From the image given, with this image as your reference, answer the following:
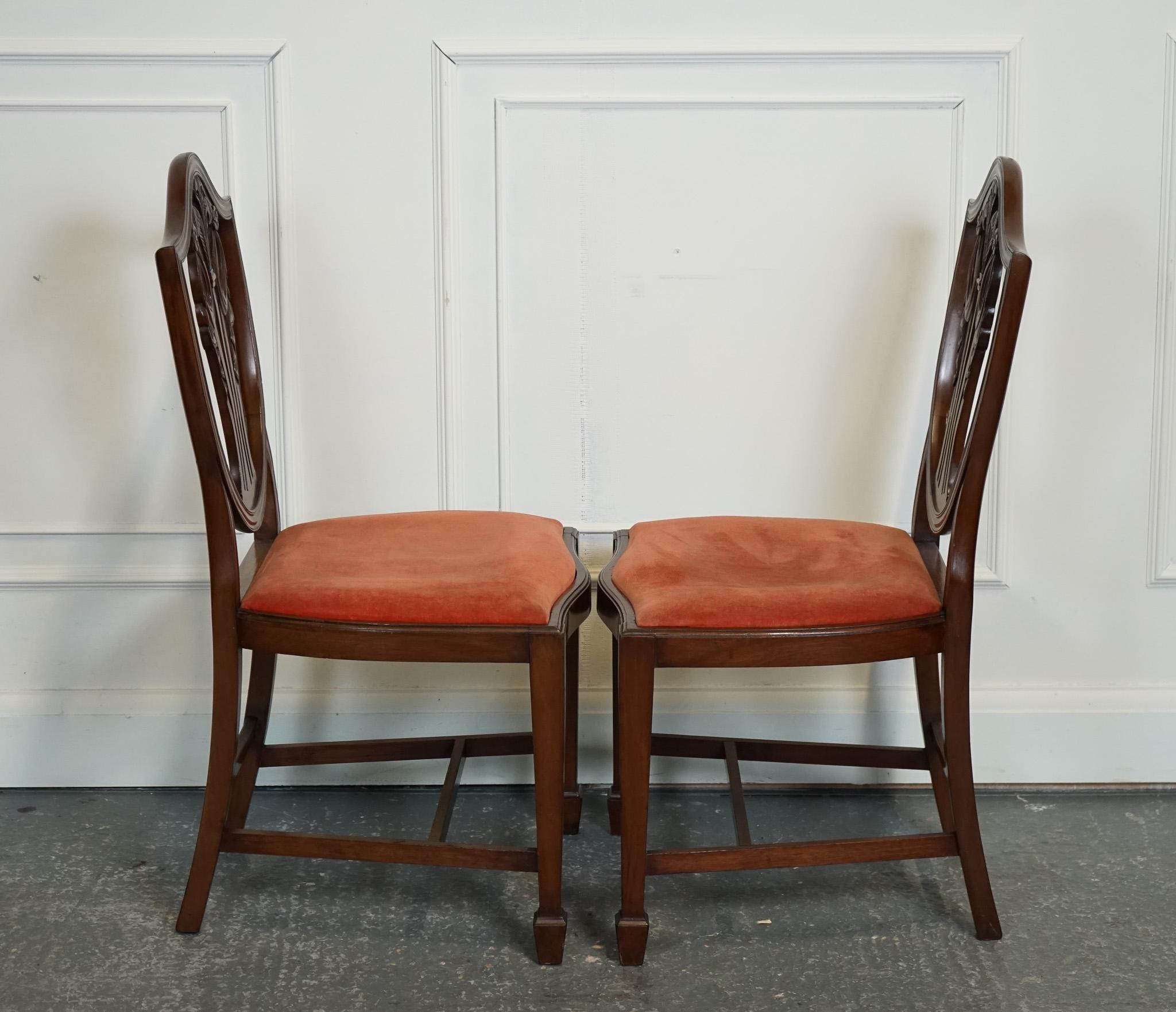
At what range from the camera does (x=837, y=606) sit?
1.39m

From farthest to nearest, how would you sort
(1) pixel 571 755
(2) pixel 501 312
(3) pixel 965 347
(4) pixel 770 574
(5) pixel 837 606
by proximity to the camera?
(2) pixel 501 312 < (1) pixel 571 755 < (3) pixel 965 347 < (4) pixel 770 574 < (5) pixel 837 606

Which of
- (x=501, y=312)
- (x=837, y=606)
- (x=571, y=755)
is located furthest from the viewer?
(x=501, y=312)

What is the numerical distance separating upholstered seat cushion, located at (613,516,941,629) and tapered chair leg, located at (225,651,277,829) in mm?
640

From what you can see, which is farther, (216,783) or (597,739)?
(597,739)

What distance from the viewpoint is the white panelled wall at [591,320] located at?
6.03 ft

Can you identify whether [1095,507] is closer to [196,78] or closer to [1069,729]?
[1069,729]

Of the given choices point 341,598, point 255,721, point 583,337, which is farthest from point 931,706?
point 255,721

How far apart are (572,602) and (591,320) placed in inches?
25.2

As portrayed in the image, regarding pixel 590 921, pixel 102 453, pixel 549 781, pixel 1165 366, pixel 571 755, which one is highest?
pixel 1165 366

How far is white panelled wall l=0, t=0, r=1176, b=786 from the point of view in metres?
1.84

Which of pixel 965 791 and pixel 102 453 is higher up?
pixel 102 453

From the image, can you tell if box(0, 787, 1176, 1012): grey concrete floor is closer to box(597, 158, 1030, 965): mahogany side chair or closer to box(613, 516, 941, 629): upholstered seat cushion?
box(597, 158, 1030, 965): mahogany side chair

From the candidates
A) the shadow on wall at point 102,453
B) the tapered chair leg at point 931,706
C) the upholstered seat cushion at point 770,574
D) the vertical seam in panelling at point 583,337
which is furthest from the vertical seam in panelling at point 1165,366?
the shadow on wall at point 102,453

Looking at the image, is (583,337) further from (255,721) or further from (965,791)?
(965,791)
